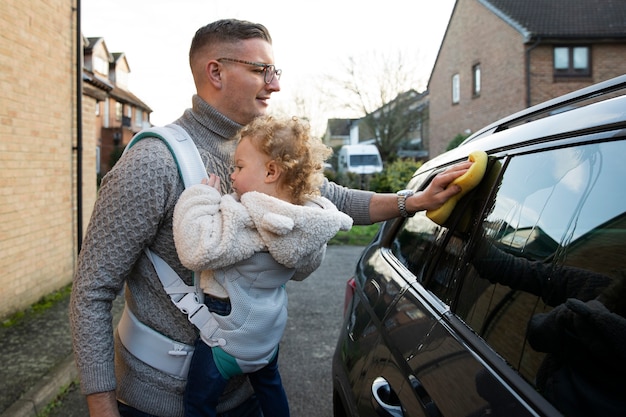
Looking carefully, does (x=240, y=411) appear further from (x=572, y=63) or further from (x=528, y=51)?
(x=572, y=63)

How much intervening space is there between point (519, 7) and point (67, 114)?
21.9 meters

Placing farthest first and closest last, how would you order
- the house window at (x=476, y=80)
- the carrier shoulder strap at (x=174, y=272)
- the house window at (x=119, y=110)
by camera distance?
1. the house window at (x=119, y=110)
2. the house window at (x=476, y=80)
3. the carrier shoulder strap at (x=174, y=272)

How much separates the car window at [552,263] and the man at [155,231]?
0.43m

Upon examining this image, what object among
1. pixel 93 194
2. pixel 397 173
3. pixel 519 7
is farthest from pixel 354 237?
pixel 519 7

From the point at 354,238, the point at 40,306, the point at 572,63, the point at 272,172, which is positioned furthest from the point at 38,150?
the point at 572,63

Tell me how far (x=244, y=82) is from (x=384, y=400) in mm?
1146

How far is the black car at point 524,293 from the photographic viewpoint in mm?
1085

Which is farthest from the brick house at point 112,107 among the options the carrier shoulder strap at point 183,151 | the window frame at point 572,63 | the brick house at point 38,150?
the carrier shoulder strap at point 183,151

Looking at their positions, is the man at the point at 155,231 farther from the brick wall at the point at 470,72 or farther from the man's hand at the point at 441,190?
the brick wall at the point at 470,72

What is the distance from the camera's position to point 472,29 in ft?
87.8

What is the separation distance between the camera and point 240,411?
6.68 ft

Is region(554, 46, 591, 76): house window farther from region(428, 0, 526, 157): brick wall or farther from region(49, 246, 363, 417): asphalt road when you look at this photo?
region(49, 246, 363, 417): asphalt road

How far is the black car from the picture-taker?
3.56 ft

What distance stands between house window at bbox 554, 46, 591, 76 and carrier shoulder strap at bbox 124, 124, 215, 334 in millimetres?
22763
